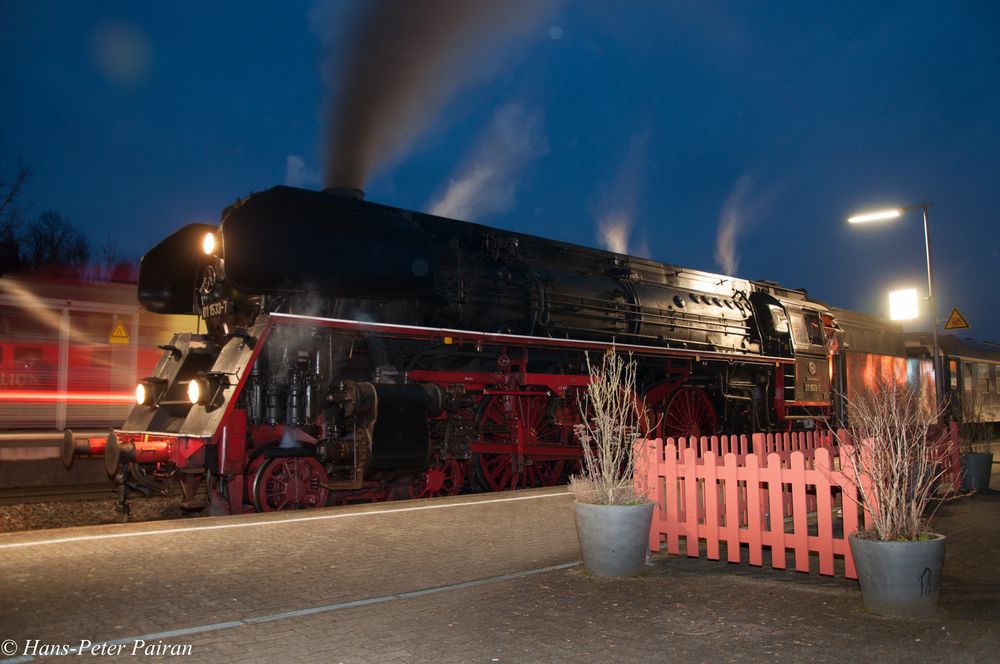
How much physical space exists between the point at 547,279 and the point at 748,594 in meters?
7.26

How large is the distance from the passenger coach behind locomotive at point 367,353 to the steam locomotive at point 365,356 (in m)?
0.02

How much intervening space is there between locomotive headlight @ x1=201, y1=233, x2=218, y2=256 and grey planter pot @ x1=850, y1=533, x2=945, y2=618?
8.00 m

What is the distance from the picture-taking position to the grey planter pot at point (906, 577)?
468 cm

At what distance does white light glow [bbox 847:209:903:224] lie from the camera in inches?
564

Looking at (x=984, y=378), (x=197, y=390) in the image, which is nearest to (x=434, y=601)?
(x=197, y=390)

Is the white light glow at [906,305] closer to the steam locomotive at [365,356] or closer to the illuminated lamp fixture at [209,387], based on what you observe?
the steam locomotive at [365,356]

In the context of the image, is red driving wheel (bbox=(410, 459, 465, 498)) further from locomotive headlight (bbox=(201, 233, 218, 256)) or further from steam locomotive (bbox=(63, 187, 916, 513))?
locomotive headlight (bbox=(201, 233, 218, 256))

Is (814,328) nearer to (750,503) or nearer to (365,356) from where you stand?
(365,356)

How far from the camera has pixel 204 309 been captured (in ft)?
32.7

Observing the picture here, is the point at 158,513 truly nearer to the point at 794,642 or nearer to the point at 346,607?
the point at 346,607

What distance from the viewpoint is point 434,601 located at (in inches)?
198

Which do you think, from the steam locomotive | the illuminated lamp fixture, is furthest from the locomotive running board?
the illuminated lamp fixture

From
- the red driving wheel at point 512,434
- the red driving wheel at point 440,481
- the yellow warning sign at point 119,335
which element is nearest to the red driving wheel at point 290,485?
the red driving wheel at point 440,481

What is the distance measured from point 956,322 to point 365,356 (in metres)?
11.8
